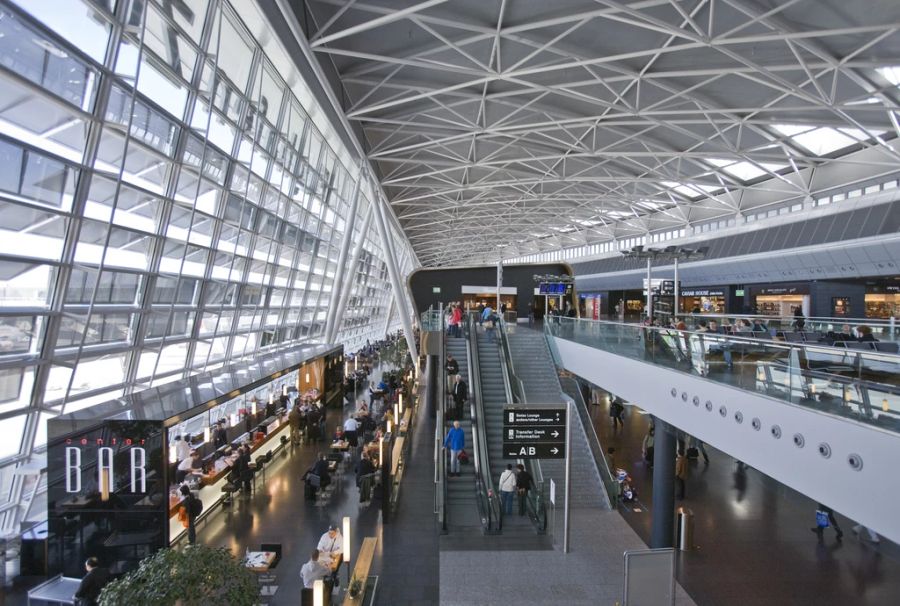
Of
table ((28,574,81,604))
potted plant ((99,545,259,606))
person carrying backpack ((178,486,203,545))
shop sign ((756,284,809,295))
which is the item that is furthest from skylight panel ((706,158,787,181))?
table ((28,574,81,604))

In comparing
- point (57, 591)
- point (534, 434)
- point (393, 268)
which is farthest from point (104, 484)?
point (393, 268)

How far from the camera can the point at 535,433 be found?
1060 centimetres

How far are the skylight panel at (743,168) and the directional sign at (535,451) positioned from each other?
89.4 feet

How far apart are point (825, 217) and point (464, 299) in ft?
70.4

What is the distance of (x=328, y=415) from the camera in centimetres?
2239

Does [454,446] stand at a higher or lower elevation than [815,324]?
lower

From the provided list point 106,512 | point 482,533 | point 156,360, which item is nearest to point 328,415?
point 156,360

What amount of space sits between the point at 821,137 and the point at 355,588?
30272 millimetres

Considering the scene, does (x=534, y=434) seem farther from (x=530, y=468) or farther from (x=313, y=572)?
(x=313, y=572)

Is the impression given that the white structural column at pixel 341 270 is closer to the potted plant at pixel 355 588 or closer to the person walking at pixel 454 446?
the person walking at pixel 454 446

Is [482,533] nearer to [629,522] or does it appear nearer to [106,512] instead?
[629,522]

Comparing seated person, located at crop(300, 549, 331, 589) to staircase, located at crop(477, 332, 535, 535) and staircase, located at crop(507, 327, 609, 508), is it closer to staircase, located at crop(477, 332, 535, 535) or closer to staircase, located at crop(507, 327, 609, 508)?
staircase, located at crop(477, 332, 535, 535)

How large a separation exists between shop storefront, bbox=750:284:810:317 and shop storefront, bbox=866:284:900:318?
9.90ft

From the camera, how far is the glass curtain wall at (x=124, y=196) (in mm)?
7984
